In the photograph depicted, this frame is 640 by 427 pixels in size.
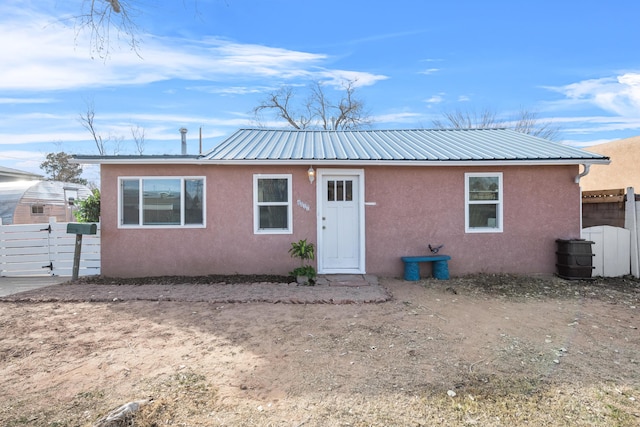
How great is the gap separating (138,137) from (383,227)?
21850mm

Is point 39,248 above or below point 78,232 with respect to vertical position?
below

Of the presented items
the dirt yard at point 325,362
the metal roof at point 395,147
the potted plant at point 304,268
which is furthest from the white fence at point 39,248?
the potted plant at point 304,268

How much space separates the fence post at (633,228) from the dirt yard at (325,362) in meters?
2.23

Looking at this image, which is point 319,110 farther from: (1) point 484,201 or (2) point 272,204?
(1) point 484,201

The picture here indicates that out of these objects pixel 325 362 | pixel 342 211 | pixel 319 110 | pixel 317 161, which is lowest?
pixel 325 362

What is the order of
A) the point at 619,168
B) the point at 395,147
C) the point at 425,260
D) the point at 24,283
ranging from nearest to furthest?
1. the point at 425,260
2. the point at 24,283
3. the point at 395,147
4. the point at 619,168

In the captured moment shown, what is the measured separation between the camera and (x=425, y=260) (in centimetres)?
766

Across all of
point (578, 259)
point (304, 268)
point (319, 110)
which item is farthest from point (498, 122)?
point (304, 268)

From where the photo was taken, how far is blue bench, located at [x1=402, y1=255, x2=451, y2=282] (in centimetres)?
767

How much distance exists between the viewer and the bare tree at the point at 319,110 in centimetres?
2489

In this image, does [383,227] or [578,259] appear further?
[383,227]

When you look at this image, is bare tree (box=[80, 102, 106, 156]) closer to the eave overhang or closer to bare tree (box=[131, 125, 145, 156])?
bare tree (box=[131, 125, 145, 156])

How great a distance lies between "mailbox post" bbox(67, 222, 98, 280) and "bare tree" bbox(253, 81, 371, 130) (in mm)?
18502

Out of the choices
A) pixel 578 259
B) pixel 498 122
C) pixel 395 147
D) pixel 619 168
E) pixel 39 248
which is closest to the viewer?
pixel 578 259
